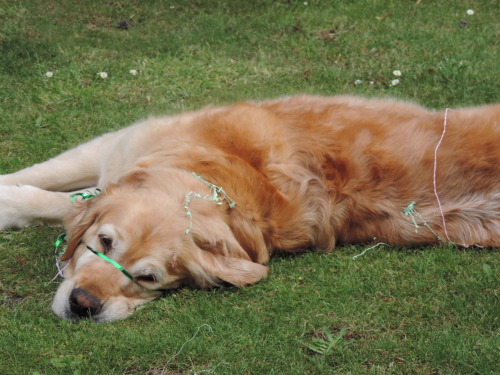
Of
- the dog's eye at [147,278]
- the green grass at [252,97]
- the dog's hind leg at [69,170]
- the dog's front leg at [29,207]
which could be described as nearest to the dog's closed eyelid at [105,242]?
the dog's eye at [147,278]

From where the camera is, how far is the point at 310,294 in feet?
13.0

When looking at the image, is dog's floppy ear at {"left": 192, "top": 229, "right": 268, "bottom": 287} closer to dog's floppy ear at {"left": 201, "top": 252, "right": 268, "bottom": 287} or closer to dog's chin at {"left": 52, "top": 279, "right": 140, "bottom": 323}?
dog's floppy ear at {"left": 201, "top": 252, "right": 268, "bottom": 287}

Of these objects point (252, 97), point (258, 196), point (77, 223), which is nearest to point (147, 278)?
point (77, 223)

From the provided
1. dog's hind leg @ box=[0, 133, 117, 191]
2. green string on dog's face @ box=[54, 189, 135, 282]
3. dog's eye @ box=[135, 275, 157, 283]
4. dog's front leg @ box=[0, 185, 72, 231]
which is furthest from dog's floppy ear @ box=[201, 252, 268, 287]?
dog's hind leg @ box=[0, 133, 117, 191]

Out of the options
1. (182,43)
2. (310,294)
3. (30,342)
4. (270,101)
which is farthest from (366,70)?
(30,342)

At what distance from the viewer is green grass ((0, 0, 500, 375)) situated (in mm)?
3391

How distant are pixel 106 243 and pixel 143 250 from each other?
0.77ft

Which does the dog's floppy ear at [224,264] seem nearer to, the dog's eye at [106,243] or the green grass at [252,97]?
the green grass at [252,97]

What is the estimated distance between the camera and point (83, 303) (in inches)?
141

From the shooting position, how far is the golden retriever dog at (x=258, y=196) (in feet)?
12.2

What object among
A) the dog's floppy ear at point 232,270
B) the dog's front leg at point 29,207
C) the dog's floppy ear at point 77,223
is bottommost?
the dog's front leg at point 29,207

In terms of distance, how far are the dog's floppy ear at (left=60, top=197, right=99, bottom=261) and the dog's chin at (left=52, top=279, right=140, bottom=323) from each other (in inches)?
12.3

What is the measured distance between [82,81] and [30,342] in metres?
3.91

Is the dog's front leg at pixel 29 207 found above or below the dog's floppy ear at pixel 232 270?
below
